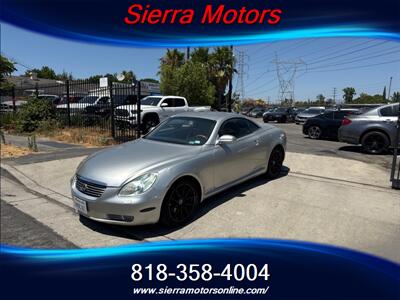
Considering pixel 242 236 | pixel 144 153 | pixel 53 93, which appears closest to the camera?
pixel 242 236

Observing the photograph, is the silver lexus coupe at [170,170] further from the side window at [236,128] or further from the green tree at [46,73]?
the green tree at [46,73]

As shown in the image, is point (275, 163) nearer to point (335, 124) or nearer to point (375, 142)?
point (375, 142)

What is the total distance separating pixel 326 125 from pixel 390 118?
173 inches

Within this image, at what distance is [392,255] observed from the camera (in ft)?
12.3

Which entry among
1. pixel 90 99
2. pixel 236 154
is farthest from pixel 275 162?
pixel 90 99

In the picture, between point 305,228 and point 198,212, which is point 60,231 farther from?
point 305,228

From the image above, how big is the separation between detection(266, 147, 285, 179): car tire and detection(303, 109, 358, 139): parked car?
26.6 ft

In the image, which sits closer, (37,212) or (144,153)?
(144,153)

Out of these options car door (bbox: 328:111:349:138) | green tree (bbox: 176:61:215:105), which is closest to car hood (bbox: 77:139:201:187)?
car door (bbox: 328:111:349:138)

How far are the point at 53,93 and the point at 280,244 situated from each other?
16.4 m

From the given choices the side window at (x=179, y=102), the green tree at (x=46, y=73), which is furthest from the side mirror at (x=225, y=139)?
the green tree at (x=46, y=73)

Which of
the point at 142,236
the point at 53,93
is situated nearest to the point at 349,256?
the point at 142,236

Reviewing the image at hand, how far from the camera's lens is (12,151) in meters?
9.67

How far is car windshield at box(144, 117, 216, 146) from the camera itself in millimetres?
5168
